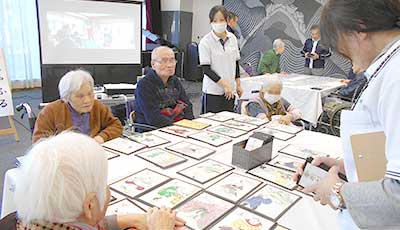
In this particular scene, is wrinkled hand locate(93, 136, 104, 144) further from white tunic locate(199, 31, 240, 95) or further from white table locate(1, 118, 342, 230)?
white tunic locate(199, 31, 240, 95)

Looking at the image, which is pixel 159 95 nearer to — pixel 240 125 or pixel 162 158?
pixel 240 125

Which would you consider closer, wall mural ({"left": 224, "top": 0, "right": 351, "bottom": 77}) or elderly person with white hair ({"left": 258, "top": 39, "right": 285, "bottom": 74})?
elderly person with white hair ({"left": 258, "top": 39, "right": 285, "bottom": 74})

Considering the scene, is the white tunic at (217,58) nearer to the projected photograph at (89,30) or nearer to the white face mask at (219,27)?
the white face mask at (219,27)

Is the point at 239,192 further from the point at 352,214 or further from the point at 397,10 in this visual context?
the point at 397,10

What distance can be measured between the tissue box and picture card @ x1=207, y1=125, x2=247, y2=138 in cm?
36

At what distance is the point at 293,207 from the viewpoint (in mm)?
1112

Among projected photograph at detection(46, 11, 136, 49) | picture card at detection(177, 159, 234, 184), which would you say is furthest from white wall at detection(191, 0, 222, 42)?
picture card at detection(177, 159, 234, 184)

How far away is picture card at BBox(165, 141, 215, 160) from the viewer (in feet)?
5.05

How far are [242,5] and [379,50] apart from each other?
22.5 feet

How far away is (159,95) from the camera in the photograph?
2.30m

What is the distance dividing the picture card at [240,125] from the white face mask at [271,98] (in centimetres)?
42

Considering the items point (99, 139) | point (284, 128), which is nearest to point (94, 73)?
point (99, 139)

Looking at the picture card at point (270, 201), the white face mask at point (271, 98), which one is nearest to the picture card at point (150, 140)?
the picture card at point (270, 201)

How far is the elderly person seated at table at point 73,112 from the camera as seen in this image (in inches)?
71.1
